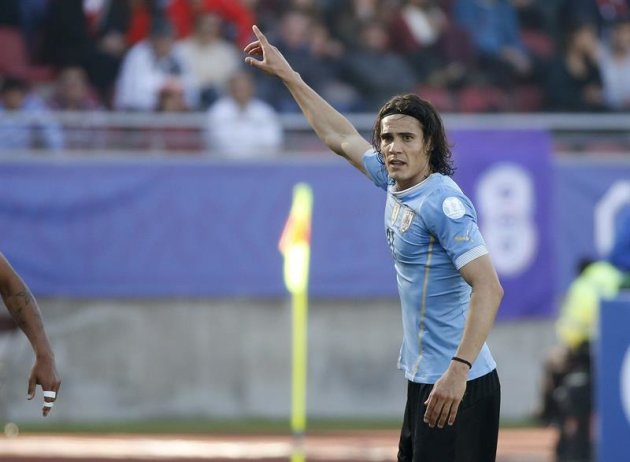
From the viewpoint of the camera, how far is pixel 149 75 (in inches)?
621

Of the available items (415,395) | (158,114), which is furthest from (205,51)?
(415,395)

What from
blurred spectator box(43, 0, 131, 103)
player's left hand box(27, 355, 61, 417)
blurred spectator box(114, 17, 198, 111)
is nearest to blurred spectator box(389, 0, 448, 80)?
blurred spectator box(114, 17, 198, 111)

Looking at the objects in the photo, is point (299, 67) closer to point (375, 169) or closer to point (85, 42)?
point (85, 42)

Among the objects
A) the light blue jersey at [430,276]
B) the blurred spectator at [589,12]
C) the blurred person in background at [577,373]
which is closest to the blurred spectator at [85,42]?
the blurred spectator at [589,12]

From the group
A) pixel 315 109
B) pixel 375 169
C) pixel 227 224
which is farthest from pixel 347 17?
pixel 375 169

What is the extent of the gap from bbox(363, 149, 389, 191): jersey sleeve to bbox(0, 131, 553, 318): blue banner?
8.38 m

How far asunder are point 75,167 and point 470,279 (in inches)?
377

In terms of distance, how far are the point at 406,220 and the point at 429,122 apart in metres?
0.43

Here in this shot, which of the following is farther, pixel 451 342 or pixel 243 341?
pixel 243 341

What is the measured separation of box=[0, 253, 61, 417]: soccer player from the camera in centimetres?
627

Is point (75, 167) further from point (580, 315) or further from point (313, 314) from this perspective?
point (580, 315)

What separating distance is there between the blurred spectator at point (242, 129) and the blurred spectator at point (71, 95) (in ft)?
4.45

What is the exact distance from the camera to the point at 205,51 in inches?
640

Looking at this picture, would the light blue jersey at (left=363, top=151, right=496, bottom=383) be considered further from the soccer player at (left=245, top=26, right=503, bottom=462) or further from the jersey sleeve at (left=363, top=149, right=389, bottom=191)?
the jersey sleeve at (left=363, top=149, right=389, bottom=191)
